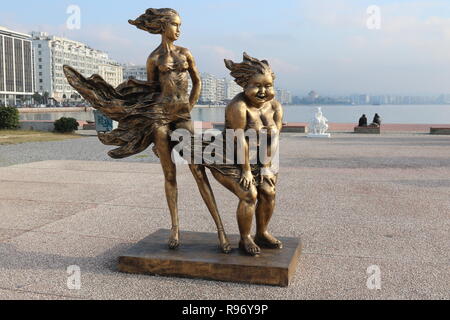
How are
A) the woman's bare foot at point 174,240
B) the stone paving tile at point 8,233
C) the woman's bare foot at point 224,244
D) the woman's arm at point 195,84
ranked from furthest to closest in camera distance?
the stone paving tile at point 8,233, the woman's arm at point 195,84, the woman's bare foot at point 174,240, the woman's bare foot at point 224,244

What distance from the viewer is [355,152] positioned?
579 inches

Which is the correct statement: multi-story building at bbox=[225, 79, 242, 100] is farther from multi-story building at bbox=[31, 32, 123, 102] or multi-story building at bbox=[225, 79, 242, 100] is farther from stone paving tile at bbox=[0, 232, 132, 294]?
multi-story building at bbox=[31, 32, 123, 102]

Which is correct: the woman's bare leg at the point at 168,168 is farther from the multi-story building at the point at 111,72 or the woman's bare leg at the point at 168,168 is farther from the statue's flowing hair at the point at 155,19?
the multi-story building at the point at 111,72

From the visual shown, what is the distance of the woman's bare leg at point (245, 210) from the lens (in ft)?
13.9

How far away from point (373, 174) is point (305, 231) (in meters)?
5.04

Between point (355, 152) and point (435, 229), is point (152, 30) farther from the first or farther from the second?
point (355, 152)

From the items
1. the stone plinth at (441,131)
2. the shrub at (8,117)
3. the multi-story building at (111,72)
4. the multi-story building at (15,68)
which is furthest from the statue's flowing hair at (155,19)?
the multi-story building at (111,72)

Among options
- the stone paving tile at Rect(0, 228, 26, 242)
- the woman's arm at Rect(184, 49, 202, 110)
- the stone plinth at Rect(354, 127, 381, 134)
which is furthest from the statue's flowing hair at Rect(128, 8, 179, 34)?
the stone plinth at Rect(354, 127, 381, 134)

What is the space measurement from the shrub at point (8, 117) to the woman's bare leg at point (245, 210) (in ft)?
64.1

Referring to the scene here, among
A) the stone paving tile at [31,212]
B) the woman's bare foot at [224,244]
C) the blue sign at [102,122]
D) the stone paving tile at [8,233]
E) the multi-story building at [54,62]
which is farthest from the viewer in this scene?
the multi-story building at [54,62]

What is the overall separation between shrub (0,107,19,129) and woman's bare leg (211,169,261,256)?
19550 millimetres

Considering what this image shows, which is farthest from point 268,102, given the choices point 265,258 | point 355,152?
point 355,152

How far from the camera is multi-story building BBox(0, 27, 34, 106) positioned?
9462 centimetres

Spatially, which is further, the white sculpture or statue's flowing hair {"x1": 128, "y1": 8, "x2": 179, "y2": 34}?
the white sculpture
